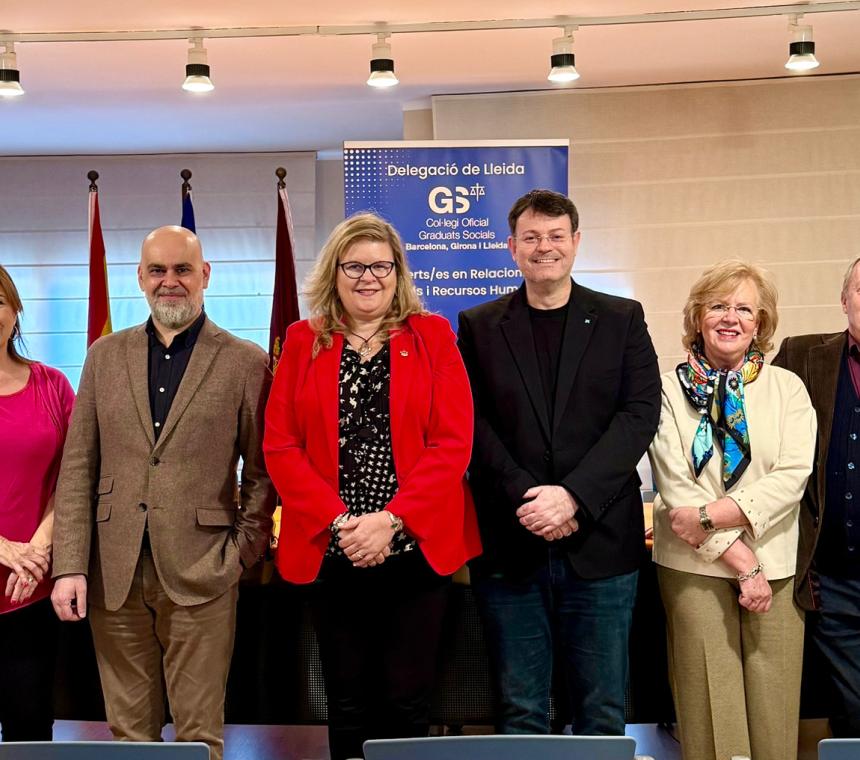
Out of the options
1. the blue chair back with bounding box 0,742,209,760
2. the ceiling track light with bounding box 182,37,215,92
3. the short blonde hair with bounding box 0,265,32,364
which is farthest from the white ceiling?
the blue chair back with bounding box 0,742,209,760

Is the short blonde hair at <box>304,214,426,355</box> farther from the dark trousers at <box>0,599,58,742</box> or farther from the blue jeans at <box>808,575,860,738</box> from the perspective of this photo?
the blue jeans at <box>808,575,860,738</box>

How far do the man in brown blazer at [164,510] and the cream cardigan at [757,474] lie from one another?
3.52 feet

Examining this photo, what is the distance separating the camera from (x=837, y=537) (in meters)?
2.80

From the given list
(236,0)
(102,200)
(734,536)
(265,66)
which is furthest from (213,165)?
(734,536)

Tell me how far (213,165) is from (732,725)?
6.56 meters

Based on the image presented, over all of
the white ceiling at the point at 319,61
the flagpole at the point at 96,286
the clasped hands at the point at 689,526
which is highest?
the white ceiling at the point at 319,61

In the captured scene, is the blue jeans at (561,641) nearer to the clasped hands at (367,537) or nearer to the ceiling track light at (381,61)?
the clasped hands at (367,537)

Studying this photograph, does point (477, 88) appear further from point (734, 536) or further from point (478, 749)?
point (478, 749)

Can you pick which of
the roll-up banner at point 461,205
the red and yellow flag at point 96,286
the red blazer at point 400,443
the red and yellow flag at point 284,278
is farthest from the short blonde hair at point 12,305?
the red and yellow flag at point 96,286

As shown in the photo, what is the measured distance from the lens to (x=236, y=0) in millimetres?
4684

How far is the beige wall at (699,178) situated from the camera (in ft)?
21.0

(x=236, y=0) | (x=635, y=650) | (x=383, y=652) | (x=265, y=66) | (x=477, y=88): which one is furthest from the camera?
(x=477, y=88)

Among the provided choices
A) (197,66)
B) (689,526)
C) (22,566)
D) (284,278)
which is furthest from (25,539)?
(284,278)

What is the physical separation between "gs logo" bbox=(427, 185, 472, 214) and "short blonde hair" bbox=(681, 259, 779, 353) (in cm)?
322
